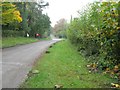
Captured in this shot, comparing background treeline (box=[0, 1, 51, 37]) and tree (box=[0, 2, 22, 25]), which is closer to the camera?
tree (box=[0, 2, 22, 25])

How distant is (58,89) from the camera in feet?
21.6

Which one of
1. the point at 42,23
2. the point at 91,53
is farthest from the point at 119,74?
the point at 42,23

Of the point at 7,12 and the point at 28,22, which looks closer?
the point at 7,12

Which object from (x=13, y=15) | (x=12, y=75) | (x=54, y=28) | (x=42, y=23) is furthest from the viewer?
(x=54, y=28)

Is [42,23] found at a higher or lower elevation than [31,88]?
higher

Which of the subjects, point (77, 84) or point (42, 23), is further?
point (42, 23)

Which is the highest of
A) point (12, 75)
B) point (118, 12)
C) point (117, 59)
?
point (118, 12)

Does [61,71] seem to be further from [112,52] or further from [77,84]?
[112,52]

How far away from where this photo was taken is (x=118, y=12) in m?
5.84

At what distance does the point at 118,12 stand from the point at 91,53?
7.69m

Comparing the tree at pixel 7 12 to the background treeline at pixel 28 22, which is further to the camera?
the background treeline at pixel 28 22

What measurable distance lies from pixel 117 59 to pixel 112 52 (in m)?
0.28

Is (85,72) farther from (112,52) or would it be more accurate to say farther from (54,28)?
(54,28)

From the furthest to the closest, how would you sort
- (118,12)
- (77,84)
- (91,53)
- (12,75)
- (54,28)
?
1. (54,28)
2. (91,53)
3. (12,75)
4. (77,84)
5. (118,12)
